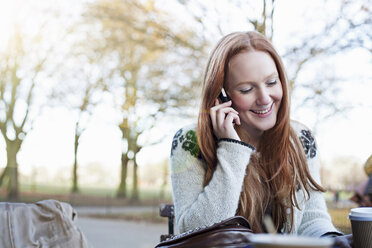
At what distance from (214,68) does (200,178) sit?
0.53 metres

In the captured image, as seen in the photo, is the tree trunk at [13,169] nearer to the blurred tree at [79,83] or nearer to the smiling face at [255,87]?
the blurred tree at [79,83]

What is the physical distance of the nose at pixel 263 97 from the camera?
2035 millimetres

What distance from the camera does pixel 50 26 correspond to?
15.7 metres

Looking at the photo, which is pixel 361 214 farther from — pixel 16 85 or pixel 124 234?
pixel 16 85

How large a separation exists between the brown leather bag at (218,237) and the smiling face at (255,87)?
86 cm

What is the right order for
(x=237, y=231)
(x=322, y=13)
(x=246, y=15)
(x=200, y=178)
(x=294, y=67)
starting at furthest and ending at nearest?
1. (x=294, y=67)
2. (x=322, y=13)
3. (x=246, y=15)
4. (x=200, y=178)
5. (x=237, y=231)

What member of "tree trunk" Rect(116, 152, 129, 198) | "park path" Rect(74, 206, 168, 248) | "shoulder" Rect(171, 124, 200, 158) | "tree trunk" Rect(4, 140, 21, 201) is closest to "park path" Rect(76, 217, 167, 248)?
"park path" Rect(74, 206, 168, 248)

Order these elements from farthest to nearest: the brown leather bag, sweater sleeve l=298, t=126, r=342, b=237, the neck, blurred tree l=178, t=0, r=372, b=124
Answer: blurred tree l=178, t=0, r=372, b=124, the neck, sweater sleeve l=298, t=126, r=342, b=237, the brown leather bag

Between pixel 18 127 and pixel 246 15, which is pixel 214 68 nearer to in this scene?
pixel 246 15

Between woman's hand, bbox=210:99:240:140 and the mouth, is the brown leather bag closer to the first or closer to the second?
woman's hand, bbox=210:99:240:140

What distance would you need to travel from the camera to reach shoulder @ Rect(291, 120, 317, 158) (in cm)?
225

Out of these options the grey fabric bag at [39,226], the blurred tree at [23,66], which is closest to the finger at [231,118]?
the grey fabric bag at [39,226]

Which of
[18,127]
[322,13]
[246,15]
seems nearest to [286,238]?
[246,15]

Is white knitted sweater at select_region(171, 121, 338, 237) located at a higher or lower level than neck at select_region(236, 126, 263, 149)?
lower
